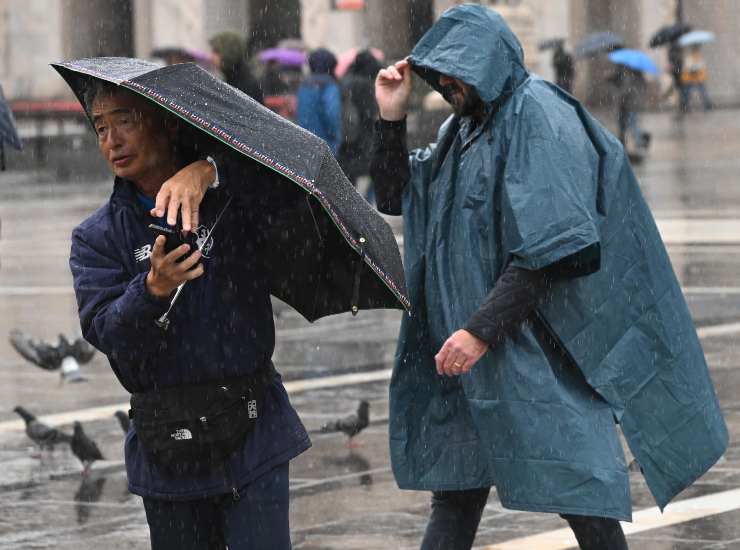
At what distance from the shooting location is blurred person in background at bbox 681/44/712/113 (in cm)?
4575

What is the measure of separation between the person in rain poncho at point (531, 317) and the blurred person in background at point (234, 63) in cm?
929

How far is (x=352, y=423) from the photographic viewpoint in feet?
27.4

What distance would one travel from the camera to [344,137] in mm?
19516

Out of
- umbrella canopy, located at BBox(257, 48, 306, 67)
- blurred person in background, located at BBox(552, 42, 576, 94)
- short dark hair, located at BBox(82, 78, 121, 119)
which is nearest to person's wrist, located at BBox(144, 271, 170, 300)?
short dark hair, located at BBox(82, 78, 121, 119)

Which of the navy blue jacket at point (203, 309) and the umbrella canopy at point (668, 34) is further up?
the navy blue jacket at point (203, 309)

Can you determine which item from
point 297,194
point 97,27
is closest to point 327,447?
point 297,194

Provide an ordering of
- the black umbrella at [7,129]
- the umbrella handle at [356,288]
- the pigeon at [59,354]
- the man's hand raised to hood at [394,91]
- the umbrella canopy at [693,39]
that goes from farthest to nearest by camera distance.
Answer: the umbrella canopy at [693,39] < the pigeon at [59,354] < the black umbrella at [7,129] < the man's hand raised to hood at [394,91] < the umbrella handle at [356,288]

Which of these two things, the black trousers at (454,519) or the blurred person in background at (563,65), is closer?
the black trousers at (454,519)

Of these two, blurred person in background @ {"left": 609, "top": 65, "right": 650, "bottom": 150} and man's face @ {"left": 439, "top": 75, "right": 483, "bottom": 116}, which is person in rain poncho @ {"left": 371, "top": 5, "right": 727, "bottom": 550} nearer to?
man's face @ {"left": 439, "top": 75, "right": 483, "bottom": 116}

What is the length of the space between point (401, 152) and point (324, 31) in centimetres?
4516

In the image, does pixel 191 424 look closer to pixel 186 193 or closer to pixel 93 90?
pixel 186 193

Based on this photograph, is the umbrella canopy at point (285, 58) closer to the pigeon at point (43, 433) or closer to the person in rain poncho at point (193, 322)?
the pigeon at point (43, 433)

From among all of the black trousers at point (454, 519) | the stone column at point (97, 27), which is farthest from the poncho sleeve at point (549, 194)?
the stone column at point (97, 27)

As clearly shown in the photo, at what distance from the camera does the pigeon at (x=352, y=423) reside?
8.35 m
